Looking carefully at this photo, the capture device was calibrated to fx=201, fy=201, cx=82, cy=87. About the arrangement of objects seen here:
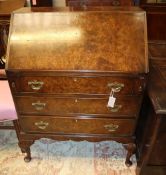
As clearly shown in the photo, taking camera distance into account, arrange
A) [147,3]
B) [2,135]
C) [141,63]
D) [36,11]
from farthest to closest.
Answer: [147,3] < [2,135] < [36,11] < [141,63]

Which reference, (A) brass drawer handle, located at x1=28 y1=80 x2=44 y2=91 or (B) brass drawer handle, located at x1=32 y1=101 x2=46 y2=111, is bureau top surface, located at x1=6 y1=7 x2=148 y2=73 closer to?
(A) brass drawer handle, located at x1=28 y1=80 x2=44 y2=91

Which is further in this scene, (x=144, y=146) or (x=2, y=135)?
(x=2, y=135)

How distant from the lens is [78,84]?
1.29 metres

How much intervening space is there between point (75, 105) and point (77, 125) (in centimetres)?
19

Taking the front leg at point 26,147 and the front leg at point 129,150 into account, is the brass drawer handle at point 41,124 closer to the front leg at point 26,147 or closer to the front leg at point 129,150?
the front leg at point 26,147

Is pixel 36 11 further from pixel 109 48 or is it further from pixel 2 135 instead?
pixel 2 135

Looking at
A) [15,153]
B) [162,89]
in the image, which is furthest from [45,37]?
[15,153]

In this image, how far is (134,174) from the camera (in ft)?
5.40

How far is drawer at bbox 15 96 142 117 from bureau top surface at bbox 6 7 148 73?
24 centimetres

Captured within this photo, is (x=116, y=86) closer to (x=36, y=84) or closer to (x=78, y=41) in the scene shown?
(x=78, y=41)

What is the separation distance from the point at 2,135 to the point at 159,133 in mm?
1518

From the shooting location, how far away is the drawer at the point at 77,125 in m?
1.47

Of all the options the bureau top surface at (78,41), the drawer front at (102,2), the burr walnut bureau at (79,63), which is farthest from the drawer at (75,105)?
the drawer front at (102,2)

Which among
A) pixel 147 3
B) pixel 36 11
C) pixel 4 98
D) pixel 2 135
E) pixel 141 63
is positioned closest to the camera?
pixel 141 63
